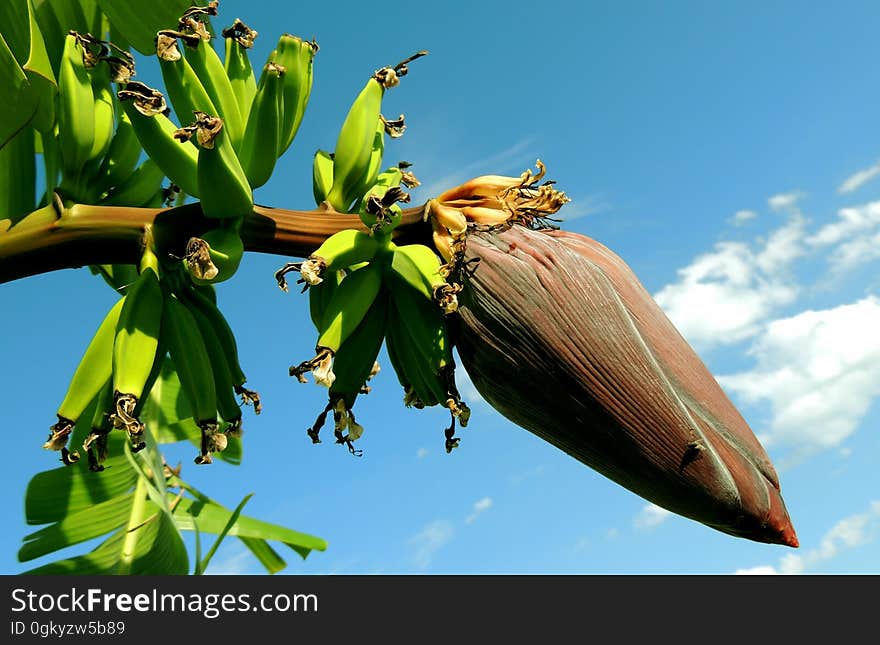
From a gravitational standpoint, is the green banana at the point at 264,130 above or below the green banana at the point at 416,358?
above

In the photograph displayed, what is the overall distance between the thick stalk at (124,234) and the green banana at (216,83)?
0.17m

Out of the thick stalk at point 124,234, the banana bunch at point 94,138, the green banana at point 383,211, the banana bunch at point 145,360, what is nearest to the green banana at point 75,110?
the banana bunch at point 94,138

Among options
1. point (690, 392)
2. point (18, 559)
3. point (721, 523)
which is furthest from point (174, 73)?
point (18, 559)

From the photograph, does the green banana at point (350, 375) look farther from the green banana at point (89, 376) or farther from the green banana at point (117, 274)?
the green banana at point (117, 274)

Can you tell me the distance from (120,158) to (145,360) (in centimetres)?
43

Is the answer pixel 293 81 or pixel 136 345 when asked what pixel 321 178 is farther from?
pixel 136 345

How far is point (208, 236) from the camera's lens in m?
1.07

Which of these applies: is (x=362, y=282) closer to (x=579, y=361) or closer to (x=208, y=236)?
(x=208, y=236)

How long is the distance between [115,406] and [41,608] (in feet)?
2.82

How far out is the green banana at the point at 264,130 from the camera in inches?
44.3

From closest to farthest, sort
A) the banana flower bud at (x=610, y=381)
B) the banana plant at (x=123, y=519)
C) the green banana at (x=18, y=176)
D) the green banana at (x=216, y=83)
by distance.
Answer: the banana flower bud at (x=610, y=381), the green banana at (x=216, y=83), the green banana at (x=18, y=176), the banana plant at (x=123, y=519)

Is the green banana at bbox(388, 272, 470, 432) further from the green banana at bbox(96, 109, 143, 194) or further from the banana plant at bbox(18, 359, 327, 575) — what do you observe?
the banana plant at bbox(18, 359, 327, 575)

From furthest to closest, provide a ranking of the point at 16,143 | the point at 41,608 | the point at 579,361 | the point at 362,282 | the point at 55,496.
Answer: the point at 55,496
the point at 41,608
the point at 16,143
the point at 362,282
the point at 579,361

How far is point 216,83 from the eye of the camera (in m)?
1.20
